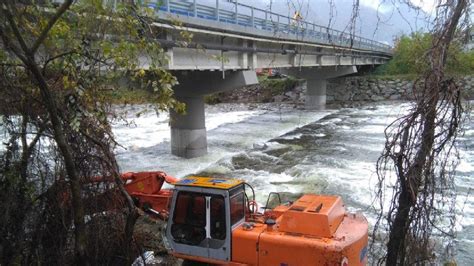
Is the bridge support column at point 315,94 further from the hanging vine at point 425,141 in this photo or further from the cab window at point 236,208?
the hanging vine at point 425,141

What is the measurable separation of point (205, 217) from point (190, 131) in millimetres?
15055

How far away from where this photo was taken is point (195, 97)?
71.9 feet

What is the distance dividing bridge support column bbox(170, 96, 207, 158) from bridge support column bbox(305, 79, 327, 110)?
859 inches

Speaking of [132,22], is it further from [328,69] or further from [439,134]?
[328,69]

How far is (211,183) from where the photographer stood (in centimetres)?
684

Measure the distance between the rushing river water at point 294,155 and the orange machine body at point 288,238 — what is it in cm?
188

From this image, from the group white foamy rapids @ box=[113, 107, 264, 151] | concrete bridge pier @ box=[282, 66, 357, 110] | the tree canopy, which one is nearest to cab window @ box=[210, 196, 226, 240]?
the tree canopy

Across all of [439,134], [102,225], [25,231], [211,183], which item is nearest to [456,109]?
[439,134]

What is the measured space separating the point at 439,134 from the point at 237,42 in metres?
15.5

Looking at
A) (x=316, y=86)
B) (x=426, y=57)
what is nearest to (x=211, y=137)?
(x=316, y=86)

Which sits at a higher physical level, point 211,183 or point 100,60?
point 100,60

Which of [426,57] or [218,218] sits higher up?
[426,57]

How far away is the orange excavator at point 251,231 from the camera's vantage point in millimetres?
6281

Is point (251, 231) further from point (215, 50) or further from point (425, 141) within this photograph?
point (215, 50)
